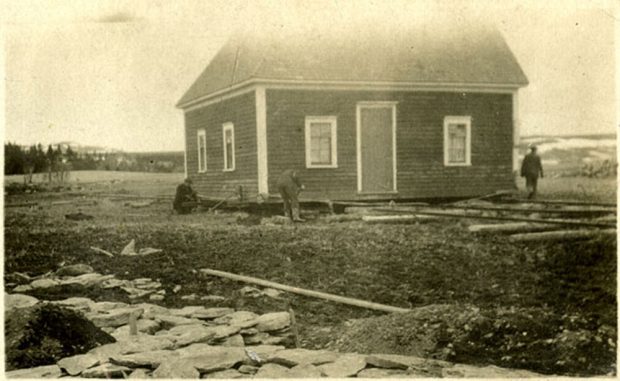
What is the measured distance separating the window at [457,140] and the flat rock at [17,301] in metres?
3.67

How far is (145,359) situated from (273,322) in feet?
3.09

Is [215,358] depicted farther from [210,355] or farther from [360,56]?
[360,56]

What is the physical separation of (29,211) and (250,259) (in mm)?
1822

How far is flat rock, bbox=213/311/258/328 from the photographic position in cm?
445

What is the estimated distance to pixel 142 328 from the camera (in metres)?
4.43

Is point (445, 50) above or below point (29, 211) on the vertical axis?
above

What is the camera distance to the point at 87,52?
476 cm

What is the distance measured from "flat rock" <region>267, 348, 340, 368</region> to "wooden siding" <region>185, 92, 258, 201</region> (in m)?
1.51

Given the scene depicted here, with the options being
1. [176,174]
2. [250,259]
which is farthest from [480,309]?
[176,174]

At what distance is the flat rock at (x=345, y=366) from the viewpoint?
4.09 metres

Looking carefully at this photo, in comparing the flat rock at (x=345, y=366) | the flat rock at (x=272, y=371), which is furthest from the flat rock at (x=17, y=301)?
the flat rock at (x=345, y=366)

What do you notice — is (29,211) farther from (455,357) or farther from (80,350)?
(455,357)

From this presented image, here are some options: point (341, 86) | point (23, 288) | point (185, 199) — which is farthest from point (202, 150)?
point (23, 288)

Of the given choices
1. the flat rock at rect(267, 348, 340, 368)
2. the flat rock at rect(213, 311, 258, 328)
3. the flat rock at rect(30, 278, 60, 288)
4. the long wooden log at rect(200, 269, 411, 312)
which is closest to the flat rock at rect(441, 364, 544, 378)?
the long wooden log at rect(200, 269, 411, 312)
